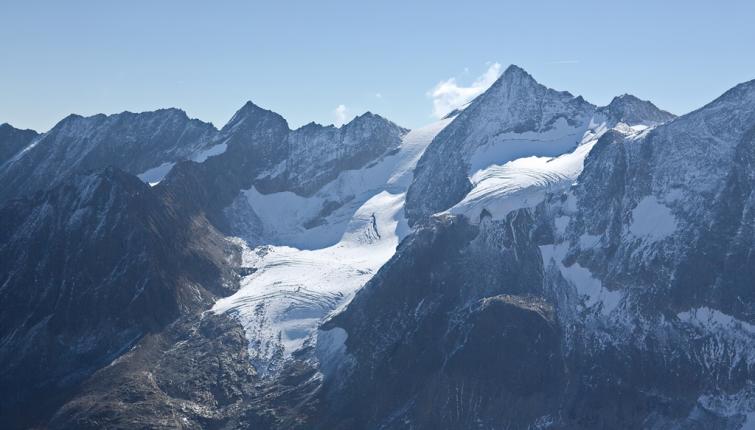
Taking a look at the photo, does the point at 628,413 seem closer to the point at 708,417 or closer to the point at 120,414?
the point at 708,417

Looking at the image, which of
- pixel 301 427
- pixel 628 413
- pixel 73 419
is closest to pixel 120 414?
pixel 73 419

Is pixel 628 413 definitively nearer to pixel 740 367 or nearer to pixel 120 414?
pixel 740 367

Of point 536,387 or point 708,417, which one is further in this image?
point 536,387

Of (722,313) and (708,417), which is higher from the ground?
(722,313)

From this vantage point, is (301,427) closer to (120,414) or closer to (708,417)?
(120,414)

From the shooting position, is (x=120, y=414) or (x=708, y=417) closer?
(x=708, y=417)

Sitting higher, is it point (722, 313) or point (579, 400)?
point (722, 313)

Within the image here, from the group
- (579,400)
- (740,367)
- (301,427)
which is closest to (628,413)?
(579,400)

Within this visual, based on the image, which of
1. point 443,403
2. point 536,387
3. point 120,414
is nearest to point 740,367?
point 536,387
